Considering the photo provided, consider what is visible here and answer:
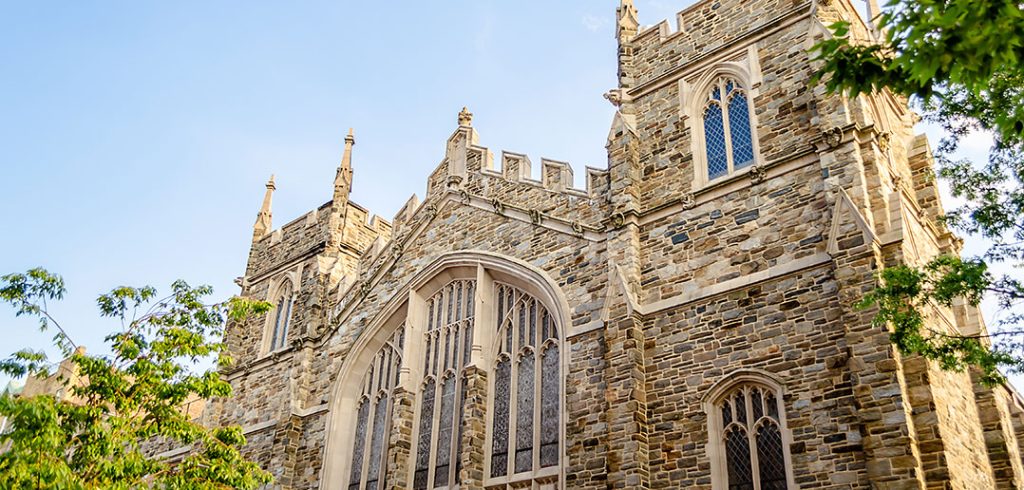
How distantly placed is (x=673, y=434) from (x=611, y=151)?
6011 mm

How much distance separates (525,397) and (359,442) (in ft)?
16.2

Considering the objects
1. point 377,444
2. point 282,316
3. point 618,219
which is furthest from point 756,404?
point 282,316

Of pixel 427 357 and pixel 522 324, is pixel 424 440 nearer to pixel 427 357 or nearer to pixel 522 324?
pixel 427 357

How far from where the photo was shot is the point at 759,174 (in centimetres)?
1504

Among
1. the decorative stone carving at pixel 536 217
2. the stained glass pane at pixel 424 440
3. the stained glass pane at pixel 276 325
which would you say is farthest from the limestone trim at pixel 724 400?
the stained glass pane at pixel 276 325

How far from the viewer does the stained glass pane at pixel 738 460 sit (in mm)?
12938

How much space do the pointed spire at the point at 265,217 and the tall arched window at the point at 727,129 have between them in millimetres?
15679

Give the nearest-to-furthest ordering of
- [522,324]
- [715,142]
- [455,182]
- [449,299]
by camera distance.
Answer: [715,142]
[522,324]
[449,299]
[455,182]

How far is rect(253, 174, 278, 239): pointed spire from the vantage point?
27344mm

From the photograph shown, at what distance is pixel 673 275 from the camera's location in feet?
49.9

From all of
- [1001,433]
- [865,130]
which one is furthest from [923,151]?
[1001,433]

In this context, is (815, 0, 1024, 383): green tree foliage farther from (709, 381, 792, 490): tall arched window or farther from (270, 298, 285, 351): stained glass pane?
(270, 298, 285, 351): stained glass pane

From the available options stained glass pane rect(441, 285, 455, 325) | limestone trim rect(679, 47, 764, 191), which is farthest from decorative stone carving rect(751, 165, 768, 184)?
stained glass pane rect(441, 285, 455, 325)

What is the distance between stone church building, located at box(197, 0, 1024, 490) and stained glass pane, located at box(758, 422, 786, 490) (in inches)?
1.3
